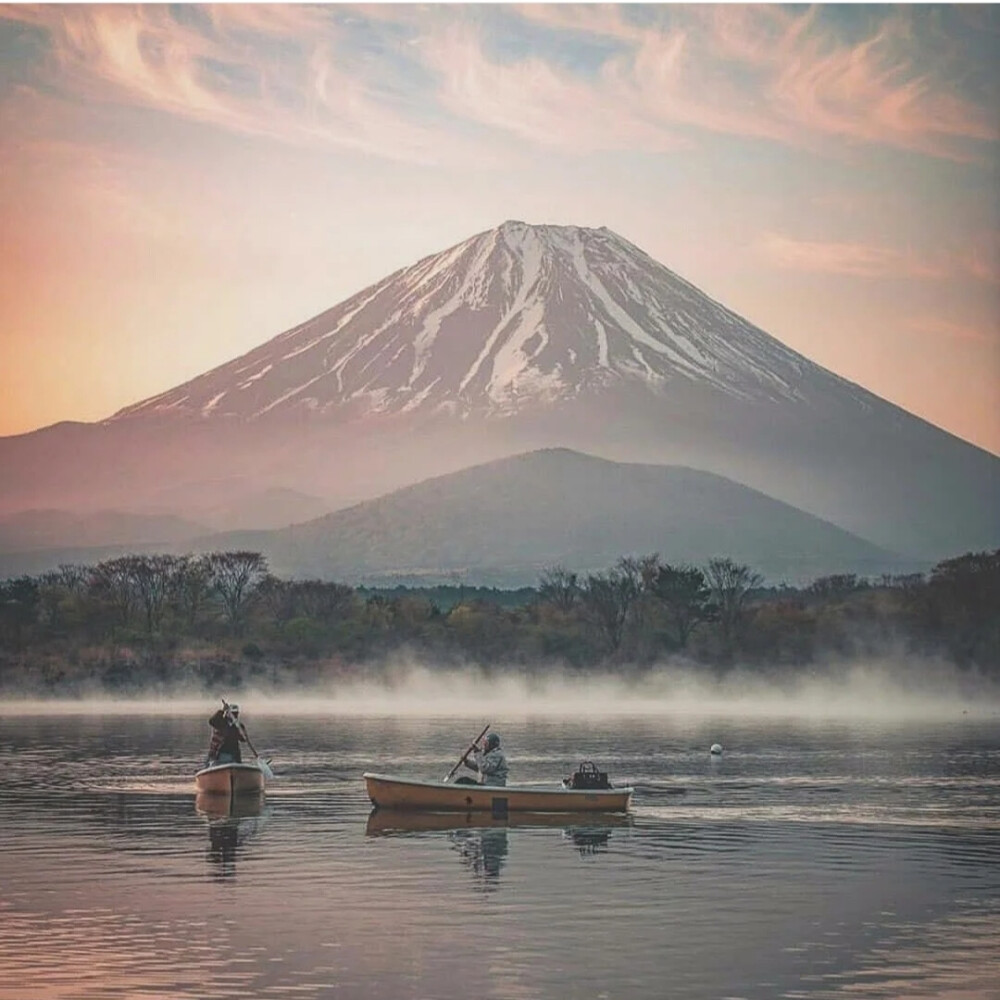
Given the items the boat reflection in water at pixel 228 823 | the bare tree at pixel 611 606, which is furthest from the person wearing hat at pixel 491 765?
the bare tree at pixel 611 606

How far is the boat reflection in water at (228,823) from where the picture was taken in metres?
29.1

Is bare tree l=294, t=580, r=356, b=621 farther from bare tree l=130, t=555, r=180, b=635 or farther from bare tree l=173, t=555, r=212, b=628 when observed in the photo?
bare tree l=130, t=555, r=180, b=635

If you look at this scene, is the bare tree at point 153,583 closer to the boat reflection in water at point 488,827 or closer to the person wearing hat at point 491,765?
the person wearing hat at point 491,765

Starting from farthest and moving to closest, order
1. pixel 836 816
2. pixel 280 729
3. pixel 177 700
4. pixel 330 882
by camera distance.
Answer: pixel 177 700 < pixel 280 729 < pixel 836 816 < pixel 330 882

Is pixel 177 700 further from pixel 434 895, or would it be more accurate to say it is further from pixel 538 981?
pixel 538 981

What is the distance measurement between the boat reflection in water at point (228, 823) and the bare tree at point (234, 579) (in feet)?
240

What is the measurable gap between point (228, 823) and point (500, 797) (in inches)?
171

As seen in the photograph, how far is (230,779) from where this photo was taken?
3784 centimetres

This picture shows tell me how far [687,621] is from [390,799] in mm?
69902

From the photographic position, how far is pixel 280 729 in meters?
67.7

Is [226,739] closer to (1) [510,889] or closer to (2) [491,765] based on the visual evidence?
(2) [491,765]

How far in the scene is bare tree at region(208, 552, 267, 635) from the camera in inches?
4572

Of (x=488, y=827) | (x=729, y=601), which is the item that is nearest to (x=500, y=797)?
(x=488, y=827)

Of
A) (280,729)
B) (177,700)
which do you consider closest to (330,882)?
(280,729)
